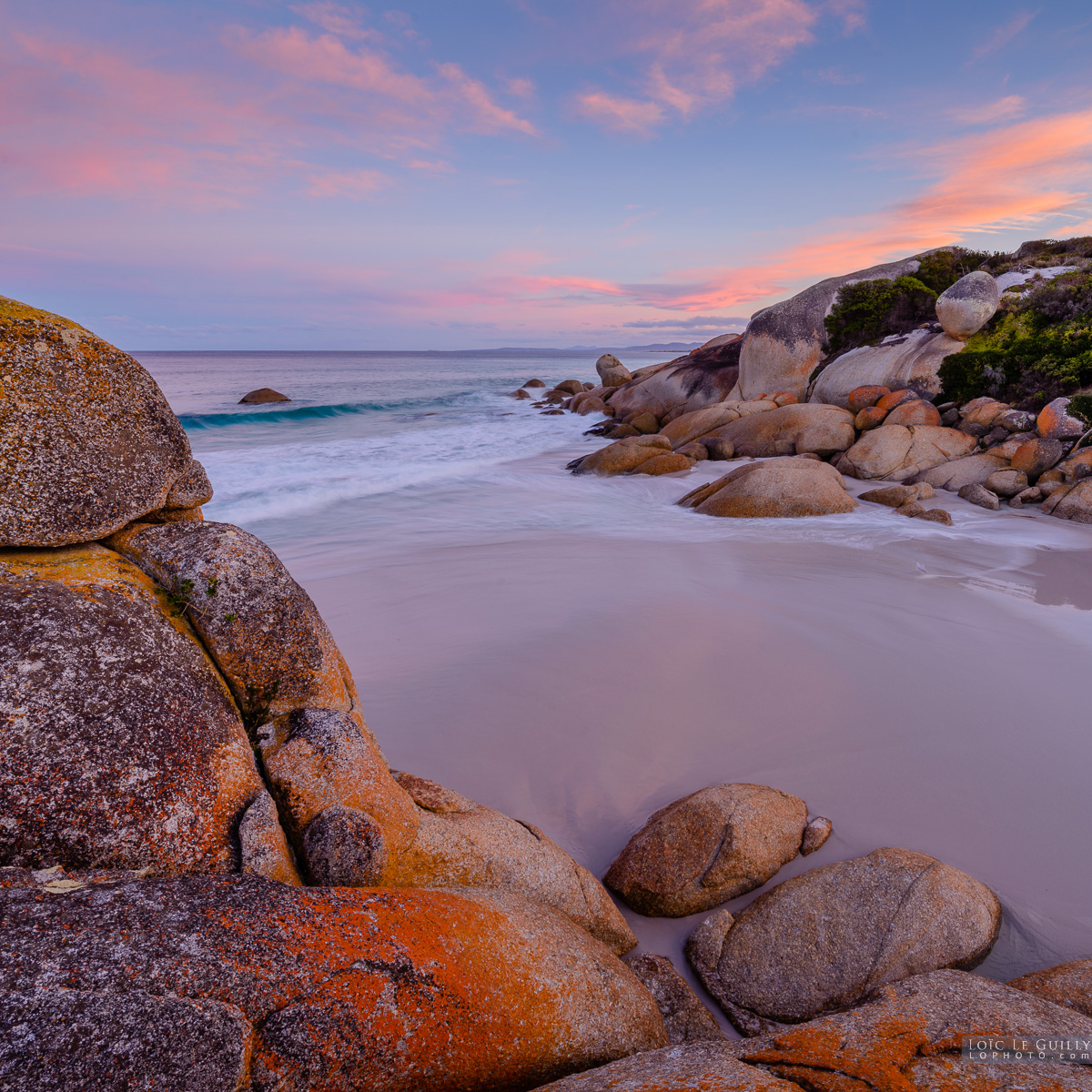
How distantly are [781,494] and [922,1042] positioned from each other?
935cm

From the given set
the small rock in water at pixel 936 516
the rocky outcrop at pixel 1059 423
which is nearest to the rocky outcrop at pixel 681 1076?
the small rock in water at pixel 936 516

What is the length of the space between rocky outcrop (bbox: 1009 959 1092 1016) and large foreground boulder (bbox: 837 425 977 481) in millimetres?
11318

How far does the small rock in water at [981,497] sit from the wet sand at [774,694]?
1.95 metres

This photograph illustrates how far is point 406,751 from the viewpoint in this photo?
4.50 m

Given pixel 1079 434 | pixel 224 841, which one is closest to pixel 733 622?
pixel 224 841

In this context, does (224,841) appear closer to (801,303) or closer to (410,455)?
(410,455)

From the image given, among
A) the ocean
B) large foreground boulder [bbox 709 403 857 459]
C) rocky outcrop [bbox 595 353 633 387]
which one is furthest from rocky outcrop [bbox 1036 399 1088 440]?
rocky outcrop [bbox 595 353 633 387]

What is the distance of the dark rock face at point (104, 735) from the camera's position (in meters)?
1.97

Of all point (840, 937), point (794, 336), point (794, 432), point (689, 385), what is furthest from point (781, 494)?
point (689, 385)

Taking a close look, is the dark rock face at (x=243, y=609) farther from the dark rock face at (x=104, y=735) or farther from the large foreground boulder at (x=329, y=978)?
the large foreground boulder at (x=329, y=978)

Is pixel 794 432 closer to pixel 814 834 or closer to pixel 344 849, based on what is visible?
pixel 814 834

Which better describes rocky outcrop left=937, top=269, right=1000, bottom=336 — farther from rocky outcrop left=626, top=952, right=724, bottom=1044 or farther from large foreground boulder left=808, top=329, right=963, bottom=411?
rocky outcrop left=626, top=952, right=724, bottom=1044

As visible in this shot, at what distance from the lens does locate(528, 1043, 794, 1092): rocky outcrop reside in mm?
1703

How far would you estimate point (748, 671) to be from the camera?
17.6 feet
